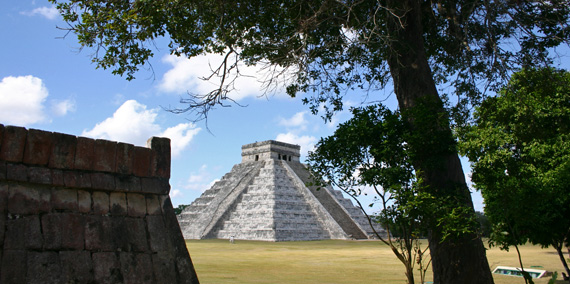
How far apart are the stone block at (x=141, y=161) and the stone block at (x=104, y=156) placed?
0.19 metres

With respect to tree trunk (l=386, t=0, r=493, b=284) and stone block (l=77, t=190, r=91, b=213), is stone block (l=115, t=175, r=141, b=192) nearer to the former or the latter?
stone block (l=77, t=190, r=91, b=213)

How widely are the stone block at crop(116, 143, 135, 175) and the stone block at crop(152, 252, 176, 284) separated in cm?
73

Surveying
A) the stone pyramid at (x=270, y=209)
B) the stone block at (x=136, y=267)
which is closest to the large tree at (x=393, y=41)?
the stone block at (x=136, y=267)

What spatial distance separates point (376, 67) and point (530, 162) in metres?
4.11

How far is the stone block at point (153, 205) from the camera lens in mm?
3551

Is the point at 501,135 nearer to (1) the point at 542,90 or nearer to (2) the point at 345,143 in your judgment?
(1) the point at 542,90

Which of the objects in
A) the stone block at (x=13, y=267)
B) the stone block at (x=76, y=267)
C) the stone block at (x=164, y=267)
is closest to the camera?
the stone block at (x=13, y=267)

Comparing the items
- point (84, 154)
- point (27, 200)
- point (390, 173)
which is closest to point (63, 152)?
point (84, 154)

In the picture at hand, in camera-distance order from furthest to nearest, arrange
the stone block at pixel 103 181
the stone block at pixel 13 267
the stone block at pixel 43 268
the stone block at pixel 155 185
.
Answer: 1. the stone block at pixel 155 185
2. the stone block at pixel 103 181
3. the stone block at pixel 43 268
4. the stone block at pixel 13 267

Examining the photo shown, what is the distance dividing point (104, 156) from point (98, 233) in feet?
1.98

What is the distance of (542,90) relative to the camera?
9406 mm

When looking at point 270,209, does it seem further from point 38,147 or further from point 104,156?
point 38,147

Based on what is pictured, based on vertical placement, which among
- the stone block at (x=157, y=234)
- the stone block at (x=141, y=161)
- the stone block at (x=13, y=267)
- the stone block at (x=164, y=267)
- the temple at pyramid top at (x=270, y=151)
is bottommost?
the stone block at (x=164, y=267)

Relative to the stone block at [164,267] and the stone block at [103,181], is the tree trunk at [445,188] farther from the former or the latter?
the stone block at [103,181]
